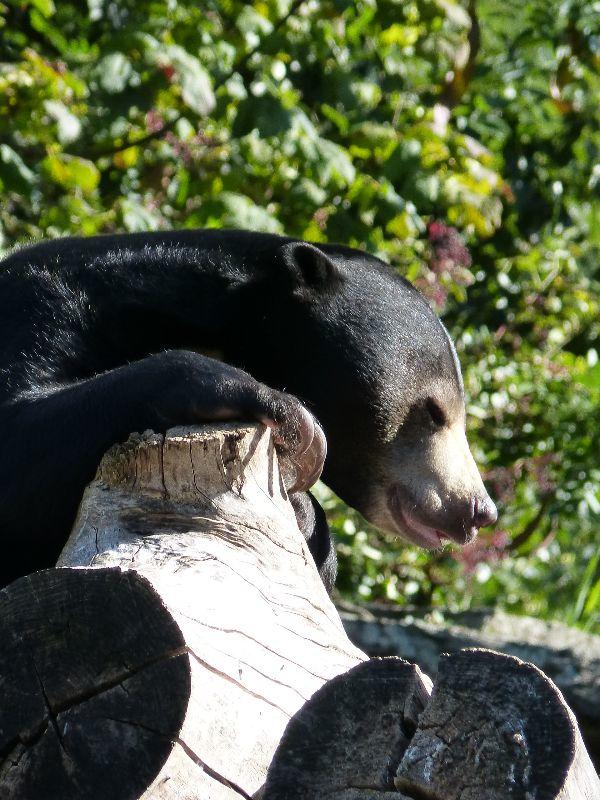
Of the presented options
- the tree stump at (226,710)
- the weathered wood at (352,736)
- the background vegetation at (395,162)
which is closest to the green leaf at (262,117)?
the background vegetation at (395,162)

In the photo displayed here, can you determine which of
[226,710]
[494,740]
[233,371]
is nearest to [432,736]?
[494,740]

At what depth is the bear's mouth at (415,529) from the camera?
3752mm

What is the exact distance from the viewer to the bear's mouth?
3.75 m

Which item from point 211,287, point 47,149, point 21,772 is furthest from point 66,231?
point 21,772

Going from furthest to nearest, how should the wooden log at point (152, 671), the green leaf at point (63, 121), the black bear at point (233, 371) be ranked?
the green leaf at point (63, 121)
the black bear at point (233, 371)
the wooden log at point (152, 671)

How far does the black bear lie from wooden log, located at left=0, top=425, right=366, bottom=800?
558mm

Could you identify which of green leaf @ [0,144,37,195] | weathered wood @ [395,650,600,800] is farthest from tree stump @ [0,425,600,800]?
green leaf @ [0,144,37,195]

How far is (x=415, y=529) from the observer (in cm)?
379

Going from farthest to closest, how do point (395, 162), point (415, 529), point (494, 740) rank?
1. point (395, 162)
2. point (415, 529)
3. point (494, 740)

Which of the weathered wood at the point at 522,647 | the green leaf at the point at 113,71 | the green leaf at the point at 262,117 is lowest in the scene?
the weathered wood at the point at 522,647

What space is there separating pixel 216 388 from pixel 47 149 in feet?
12.1

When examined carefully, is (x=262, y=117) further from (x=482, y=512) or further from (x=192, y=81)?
(x=482, y=512)

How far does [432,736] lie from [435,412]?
2.17m

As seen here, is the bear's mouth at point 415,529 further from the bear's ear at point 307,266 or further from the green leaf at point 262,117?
the green leaf at point 262,117
